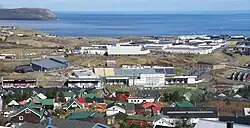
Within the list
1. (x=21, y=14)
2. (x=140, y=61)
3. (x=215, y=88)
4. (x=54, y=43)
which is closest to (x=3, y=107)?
(x=215, y=88)

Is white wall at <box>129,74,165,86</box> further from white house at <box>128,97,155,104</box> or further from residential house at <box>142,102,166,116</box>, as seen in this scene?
residential house at <box>142,102,166,116</box>

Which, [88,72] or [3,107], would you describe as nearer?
[3,107]

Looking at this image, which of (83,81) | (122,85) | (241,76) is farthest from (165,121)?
(241,76)

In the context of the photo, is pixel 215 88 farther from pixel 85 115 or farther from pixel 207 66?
pixel 85 115

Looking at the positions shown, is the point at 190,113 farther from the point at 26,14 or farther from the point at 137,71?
the point at 26,14

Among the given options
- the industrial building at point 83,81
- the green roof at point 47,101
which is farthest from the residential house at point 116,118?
the industrial building at point 83,81

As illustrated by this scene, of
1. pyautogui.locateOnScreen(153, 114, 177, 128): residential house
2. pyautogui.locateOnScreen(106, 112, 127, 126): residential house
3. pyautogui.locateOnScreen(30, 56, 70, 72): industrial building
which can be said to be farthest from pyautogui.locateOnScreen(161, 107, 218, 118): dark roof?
pyautogui.locateOnScreen(30, 56, 70, 72): industrial building

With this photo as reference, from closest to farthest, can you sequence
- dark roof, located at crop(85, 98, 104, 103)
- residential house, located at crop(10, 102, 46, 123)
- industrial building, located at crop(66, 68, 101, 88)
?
residential house, located at crop(10, 102, 46, 123) < dark roof, located at crop(85, 98, 104, 103) < industrial building, located at crop(66, 68, 101, 88)

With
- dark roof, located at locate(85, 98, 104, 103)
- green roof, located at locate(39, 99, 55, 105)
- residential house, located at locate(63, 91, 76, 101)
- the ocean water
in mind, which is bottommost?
the ocean water
